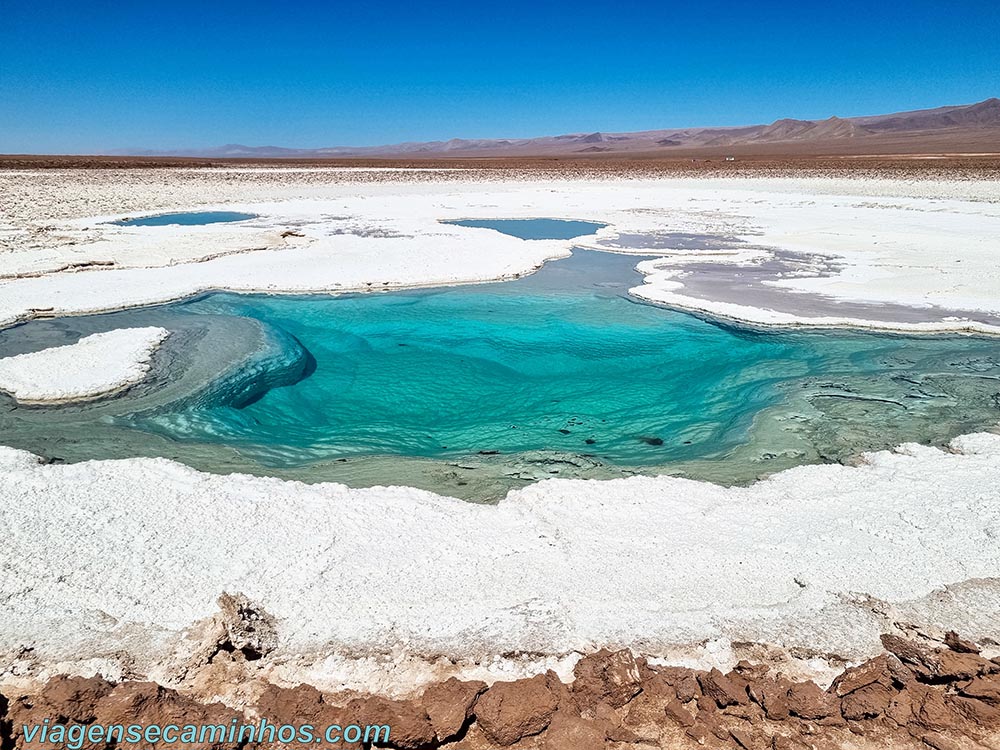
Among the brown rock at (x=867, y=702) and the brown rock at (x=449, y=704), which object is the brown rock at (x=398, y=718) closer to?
the brown rock at (x=449, y=704)

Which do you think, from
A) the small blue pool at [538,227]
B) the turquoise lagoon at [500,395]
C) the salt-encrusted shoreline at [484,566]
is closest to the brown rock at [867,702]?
the salt-encrusted shoreline at [484,566]

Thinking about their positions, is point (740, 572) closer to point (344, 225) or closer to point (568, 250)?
point (568, 250)

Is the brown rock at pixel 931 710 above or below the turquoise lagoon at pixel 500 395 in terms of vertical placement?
below

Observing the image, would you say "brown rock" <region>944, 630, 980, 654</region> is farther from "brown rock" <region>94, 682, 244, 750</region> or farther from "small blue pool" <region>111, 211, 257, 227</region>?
"small blue pool" <region>111, 211, 257, 227</region>

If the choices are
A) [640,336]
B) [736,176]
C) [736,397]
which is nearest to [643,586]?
[736,397]

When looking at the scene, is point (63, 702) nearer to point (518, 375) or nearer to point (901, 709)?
point (901, 709)

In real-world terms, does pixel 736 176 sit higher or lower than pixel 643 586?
higher

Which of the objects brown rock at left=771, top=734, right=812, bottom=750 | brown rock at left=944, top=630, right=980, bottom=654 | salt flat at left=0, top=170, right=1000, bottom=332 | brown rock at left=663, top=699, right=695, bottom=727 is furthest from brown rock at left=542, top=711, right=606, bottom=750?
salt flat at left=0, top=170, right=1000, bottom=332
